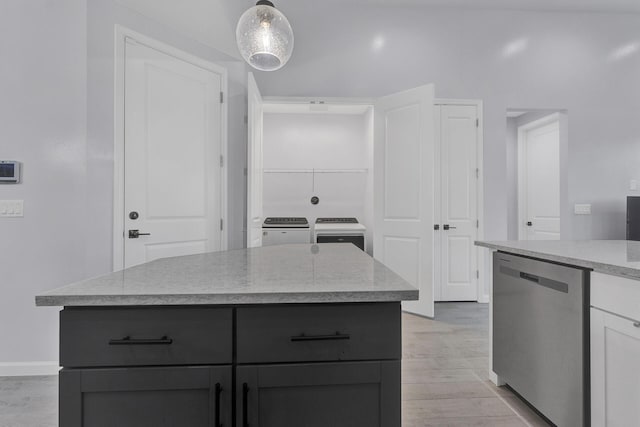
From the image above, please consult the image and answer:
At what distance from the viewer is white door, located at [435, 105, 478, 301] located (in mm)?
3809

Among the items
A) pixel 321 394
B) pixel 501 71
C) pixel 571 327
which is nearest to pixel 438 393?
pixel 571 327

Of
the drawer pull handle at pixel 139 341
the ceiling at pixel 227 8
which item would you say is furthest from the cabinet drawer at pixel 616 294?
the ceiling at pixel 227 8

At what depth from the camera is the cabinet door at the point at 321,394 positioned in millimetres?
859

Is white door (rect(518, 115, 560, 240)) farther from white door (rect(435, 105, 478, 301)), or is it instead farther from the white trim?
the white trim

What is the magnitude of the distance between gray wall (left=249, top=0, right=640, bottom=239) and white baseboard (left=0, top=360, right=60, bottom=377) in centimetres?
302

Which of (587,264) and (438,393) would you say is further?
(438,393)

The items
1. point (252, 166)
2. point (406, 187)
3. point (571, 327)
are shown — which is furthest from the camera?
point (406, 187)

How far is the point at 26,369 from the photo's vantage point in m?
2.28

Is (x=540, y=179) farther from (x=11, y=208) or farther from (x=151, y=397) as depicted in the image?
(x=11, y=208)

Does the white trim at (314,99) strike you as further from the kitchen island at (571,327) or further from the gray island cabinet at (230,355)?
the gray island cabinet at (230,355)

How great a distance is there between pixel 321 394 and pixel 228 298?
350mm

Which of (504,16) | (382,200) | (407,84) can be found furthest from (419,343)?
(504,16)

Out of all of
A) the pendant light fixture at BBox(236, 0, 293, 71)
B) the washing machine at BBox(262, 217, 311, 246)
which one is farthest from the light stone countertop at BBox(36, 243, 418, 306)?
the washing machine at BBox(262, 217, 311, 246)

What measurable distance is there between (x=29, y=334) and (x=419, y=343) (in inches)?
111
